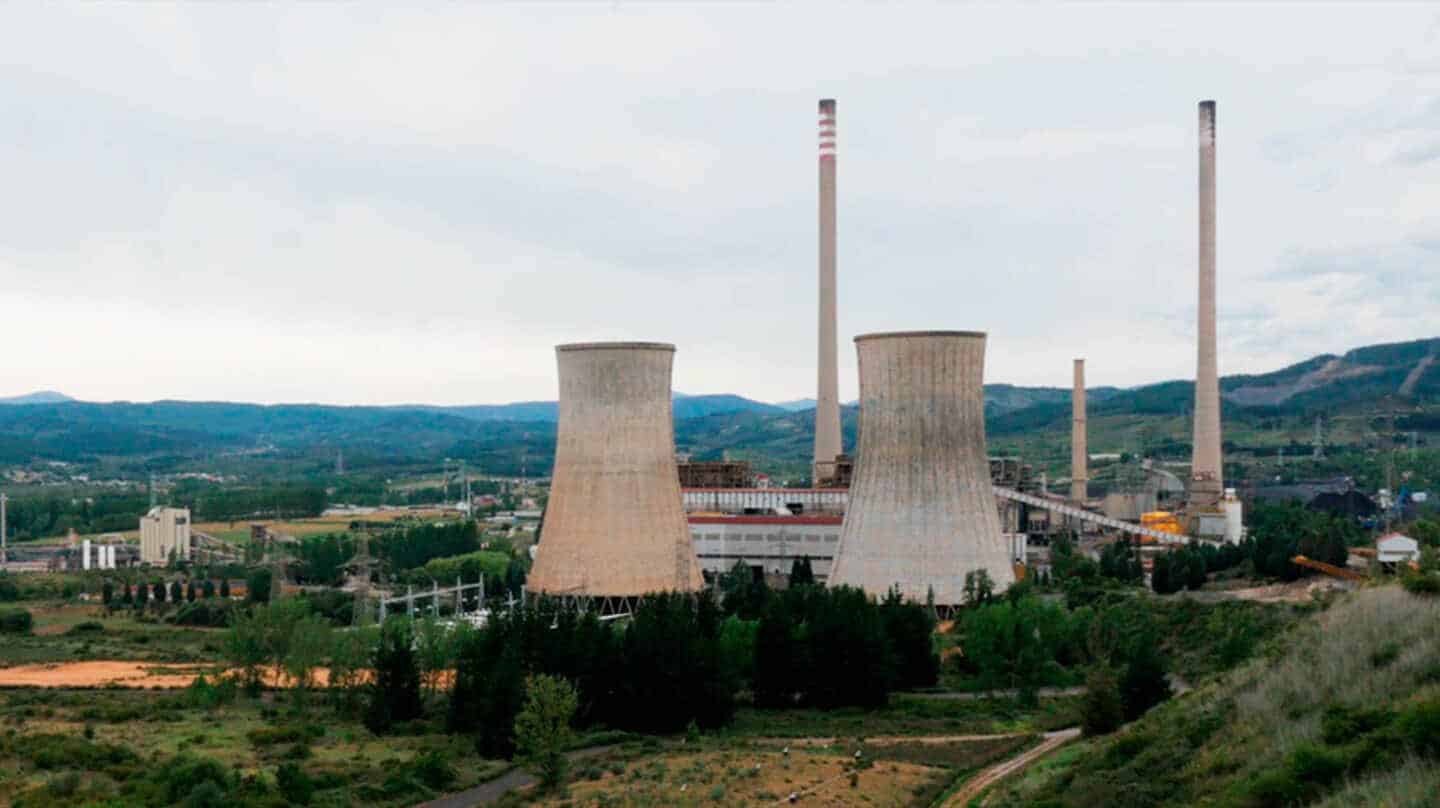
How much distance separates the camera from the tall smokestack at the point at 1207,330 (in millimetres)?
57156

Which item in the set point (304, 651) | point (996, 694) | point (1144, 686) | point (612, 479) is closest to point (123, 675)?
point (304, 651)

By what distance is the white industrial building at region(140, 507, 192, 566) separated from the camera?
69.9 meters

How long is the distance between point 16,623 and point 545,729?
1163 inches

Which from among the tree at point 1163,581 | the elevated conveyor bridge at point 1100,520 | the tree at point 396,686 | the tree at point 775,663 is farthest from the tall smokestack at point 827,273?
the tree at point 396,686

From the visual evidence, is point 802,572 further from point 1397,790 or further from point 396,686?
point 1397,790

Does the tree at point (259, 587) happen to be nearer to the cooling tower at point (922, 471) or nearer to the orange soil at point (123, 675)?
the orange soil at point (123, 675)

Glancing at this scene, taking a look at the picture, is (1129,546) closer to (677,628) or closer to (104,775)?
(677,628)

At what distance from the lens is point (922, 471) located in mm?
34250

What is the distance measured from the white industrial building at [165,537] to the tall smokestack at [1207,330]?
45.4 meters

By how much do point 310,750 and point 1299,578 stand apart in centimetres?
2802

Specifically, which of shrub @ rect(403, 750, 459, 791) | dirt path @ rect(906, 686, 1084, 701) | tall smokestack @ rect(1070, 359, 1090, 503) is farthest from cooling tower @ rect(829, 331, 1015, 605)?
tall smokestack @ rect(1070, 359, 1090, 503)

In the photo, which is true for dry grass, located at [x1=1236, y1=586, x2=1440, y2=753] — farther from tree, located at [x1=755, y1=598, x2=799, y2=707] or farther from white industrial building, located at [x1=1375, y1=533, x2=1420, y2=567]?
white industrial building, located at [x1=1375, y1=533, x2=1420, y2=567]

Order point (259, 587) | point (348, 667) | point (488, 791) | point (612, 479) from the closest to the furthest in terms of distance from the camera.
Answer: point (488, 791)
point (348, 667)
point (612, 479)
point (259, 587)

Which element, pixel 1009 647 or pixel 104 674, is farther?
pixel 104 674
